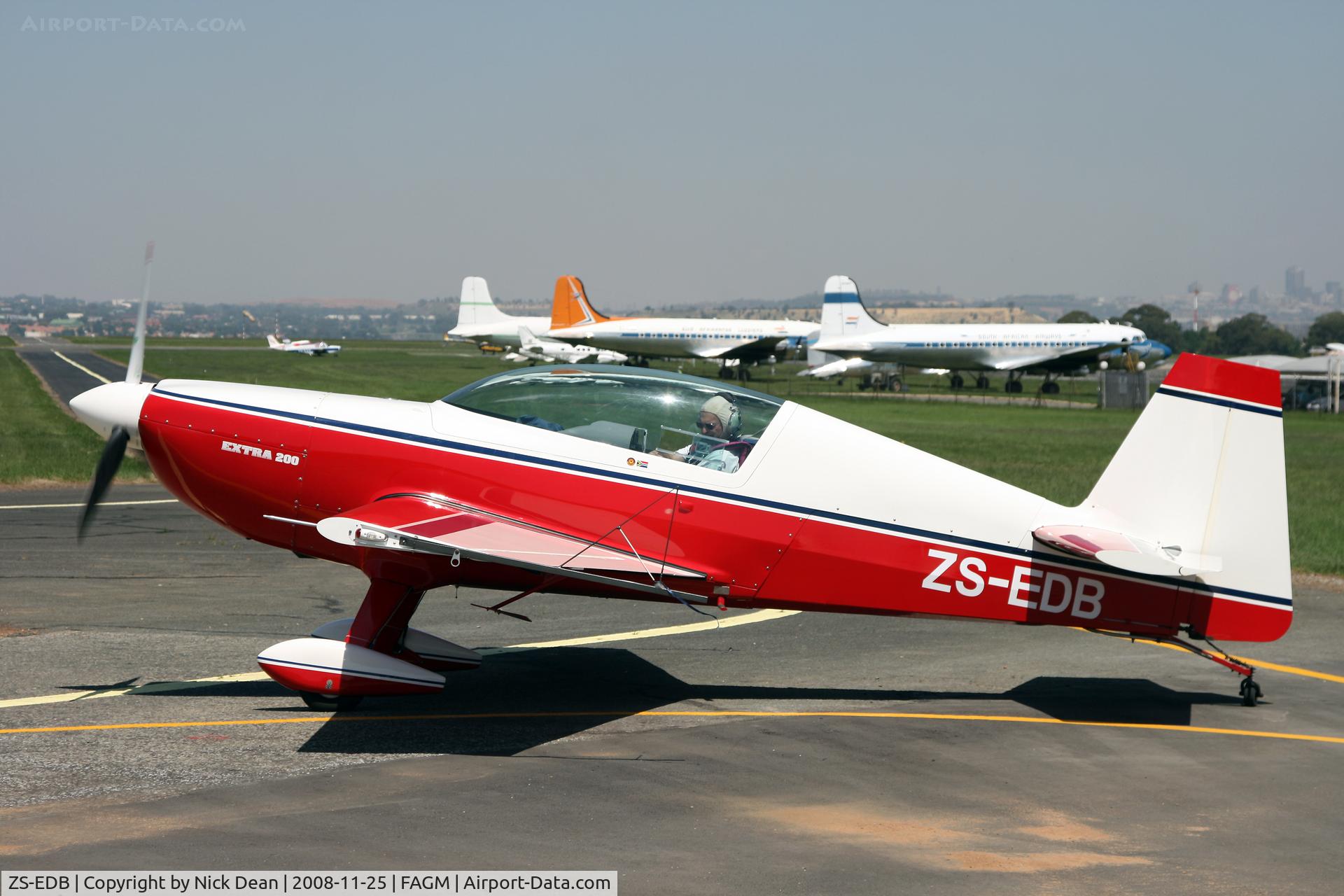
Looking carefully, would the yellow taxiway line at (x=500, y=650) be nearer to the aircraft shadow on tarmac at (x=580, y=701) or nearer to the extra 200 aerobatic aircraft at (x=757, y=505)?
the aircraft shadow on tarmac at (x=580, y=701)

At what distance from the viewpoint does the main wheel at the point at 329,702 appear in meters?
8.76

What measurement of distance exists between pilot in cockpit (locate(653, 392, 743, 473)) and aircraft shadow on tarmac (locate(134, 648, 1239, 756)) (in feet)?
6.08

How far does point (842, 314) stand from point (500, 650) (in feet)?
220

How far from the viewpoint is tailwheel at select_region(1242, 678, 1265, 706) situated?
9.38m

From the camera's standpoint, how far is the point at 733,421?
9094 mm

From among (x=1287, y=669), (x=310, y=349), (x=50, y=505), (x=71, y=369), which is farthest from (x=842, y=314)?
(x=1287, y=669)

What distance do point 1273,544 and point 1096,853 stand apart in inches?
142

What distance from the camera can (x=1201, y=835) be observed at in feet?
21.8

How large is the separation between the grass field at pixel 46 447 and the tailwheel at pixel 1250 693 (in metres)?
20.2

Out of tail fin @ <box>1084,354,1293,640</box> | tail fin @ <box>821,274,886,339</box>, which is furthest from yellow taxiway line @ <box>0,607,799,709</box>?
tail fin @ <box>821,274,886,339</box>

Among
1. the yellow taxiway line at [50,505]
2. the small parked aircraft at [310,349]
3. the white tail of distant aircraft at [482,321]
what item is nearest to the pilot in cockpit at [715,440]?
the yellow taxiway line at [50,505]

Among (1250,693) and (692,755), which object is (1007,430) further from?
(692,755)

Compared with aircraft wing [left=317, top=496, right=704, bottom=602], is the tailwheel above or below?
below

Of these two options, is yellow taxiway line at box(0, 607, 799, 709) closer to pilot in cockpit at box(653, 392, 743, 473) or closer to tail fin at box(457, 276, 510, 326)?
pilot in cockpit at box(653, 392, 743, 473)
